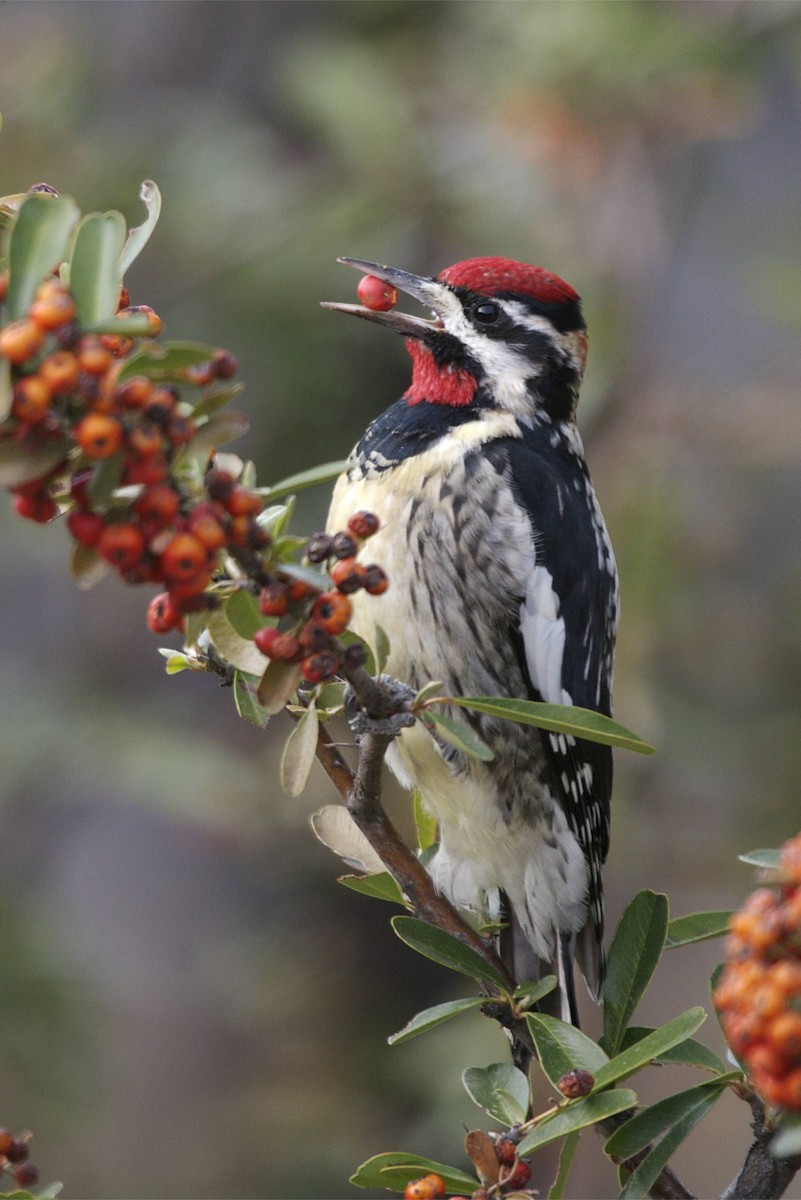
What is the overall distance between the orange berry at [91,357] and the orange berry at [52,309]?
0.02m

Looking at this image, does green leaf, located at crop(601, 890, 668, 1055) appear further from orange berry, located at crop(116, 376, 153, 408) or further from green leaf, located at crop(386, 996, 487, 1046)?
orange berry, located at crop(116, 376, 153, 408)

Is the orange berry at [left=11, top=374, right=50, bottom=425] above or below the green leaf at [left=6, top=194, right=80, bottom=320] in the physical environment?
below

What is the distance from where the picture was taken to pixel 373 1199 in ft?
14.3

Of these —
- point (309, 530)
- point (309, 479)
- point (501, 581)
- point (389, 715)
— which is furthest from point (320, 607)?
point (309, 530)

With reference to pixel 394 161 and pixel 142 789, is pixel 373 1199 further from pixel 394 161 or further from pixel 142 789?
pixel 394 161

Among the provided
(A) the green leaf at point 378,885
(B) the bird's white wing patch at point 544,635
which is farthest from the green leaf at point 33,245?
(B) the bird's white wing patch at point 544,635

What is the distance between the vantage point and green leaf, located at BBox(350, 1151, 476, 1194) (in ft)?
4.35

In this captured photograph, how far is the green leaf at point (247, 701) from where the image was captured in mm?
1470

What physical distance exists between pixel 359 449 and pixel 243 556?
A: 3.94 feet

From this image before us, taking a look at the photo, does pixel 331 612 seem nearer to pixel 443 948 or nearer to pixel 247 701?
pixel 247 701

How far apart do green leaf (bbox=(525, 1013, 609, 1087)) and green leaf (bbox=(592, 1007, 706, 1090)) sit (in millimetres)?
81

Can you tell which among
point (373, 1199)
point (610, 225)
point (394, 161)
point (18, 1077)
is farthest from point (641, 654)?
point (373, 1199)

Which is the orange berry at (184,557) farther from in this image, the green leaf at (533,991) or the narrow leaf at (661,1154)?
the green leaf at (533,991)

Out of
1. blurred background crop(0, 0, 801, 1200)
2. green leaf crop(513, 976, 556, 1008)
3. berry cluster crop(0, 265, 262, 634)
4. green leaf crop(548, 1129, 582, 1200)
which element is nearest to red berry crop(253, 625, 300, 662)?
berry cluster crop(0, 265, 262, 634)
